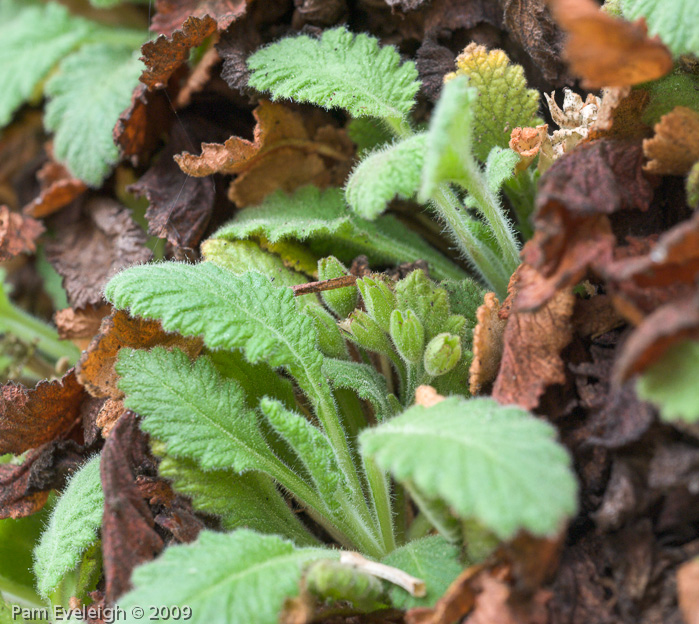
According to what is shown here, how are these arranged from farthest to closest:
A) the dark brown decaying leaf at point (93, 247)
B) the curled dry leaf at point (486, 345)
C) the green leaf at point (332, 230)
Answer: the dark brown decaying leaf at point (93, 247) < the green leaf at point (332, 230) < the curled dry leaf at point (486, 345)

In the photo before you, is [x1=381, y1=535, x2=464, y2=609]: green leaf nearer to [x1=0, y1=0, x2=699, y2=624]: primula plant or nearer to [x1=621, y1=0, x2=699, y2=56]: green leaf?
[x1=0, y1=0, x2=699, y2=624]: primula plant

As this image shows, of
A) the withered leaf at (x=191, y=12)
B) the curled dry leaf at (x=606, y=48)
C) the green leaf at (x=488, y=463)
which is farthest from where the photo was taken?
the withered leaf at (x=191, y=12)

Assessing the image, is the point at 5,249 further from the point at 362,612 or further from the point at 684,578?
the point at 684,578

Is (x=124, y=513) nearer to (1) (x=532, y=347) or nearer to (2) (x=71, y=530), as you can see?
(2) (x=71, y=530)

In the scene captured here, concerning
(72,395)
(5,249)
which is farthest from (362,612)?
(5,249)

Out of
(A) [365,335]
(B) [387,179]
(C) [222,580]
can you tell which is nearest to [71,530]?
(C) [222,580]

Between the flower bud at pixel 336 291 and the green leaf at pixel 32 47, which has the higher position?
the green leaf at pixel 32 47

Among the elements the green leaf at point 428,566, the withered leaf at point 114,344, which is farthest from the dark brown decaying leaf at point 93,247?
the green leaf at point 428,566

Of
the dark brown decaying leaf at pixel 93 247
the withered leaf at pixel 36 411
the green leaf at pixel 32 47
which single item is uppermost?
the green leaf at pixel 32 47

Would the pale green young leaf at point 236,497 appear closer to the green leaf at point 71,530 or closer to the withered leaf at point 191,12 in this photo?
the green leaf at point 71,530
